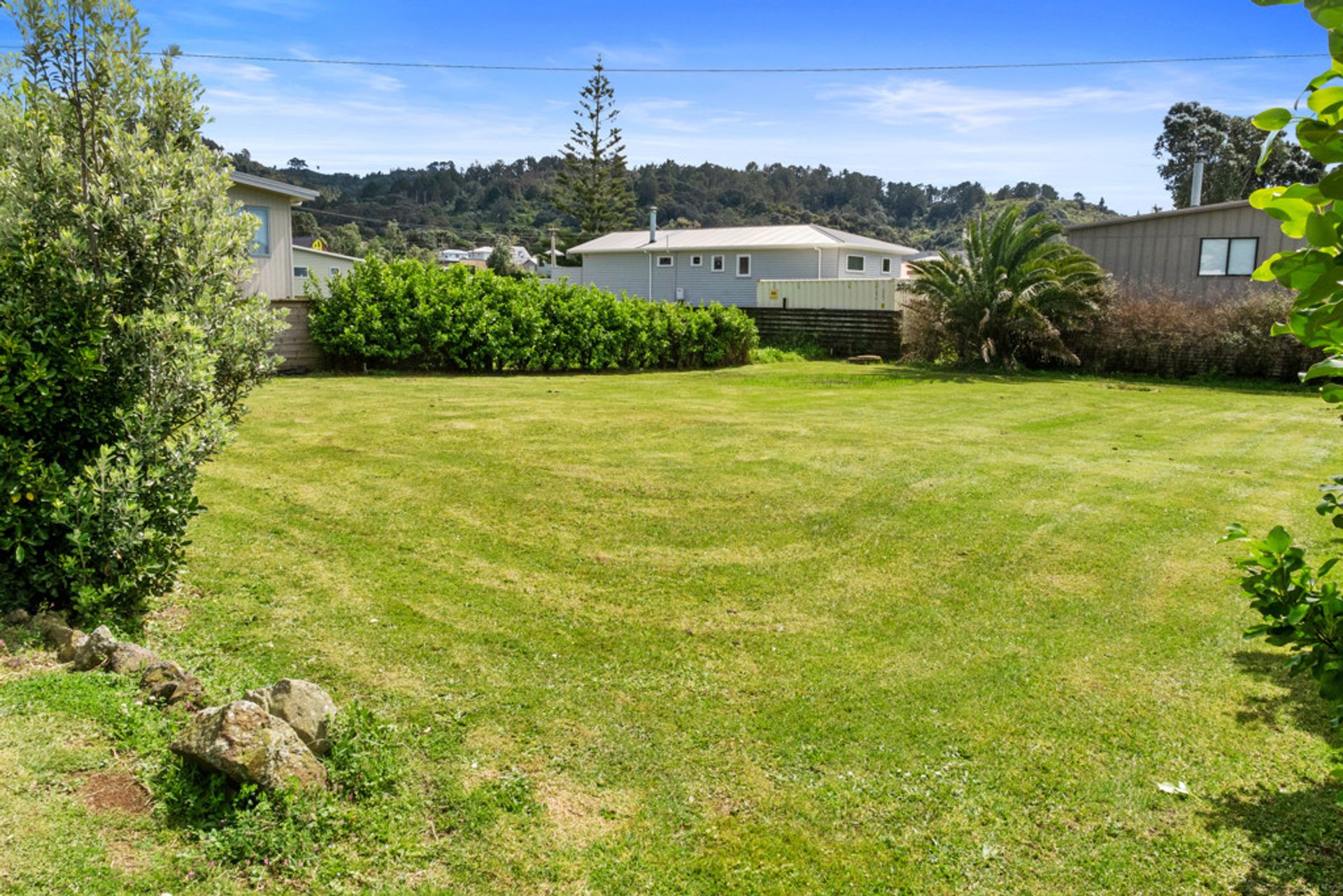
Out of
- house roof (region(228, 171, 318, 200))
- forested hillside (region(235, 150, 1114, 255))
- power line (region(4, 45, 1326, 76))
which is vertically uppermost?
forested hillside (region(235, 150, 1114, 255))

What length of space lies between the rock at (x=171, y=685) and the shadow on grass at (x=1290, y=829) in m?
3.74

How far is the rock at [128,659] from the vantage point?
3.78 metres

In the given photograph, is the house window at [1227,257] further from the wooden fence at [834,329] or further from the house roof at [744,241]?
the house roof at [744,241]

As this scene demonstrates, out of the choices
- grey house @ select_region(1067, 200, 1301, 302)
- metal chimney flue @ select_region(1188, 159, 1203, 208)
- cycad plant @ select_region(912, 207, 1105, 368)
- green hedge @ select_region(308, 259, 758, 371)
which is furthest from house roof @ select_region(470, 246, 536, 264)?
cycad plant @ select_region(912, 207, 1105, 368)

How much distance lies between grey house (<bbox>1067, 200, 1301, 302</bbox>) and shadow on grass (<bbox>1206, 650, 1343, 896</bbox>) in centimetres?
1813

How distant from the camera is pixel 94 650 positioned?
382 cm

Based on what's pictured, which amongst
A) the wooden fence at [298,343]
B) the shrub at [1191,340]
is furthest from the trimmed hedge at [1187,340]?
the wooden fence at [298,343]

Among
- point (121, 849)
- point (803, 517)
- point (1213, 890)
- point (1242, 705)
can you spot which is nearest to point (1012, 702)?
point (1242, 705)

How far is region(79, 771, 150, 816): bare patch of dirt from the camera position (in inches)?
113

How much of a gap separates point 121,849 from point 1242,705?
14.1 ft

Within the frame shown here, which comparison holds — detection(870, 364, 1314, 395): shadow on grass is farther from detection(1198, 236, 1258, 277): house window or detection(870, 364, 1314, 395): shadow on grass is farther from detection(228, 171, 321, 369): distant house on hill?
detection(228, 171, 321, 369): distant house on hill

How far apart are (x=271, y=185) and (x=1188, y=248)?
798 inches

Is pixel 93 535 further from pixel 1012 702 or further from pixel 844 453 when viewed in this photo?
pixel 844 453

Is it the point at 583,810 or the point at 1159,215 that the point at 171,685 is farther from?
the point at 1159,215
